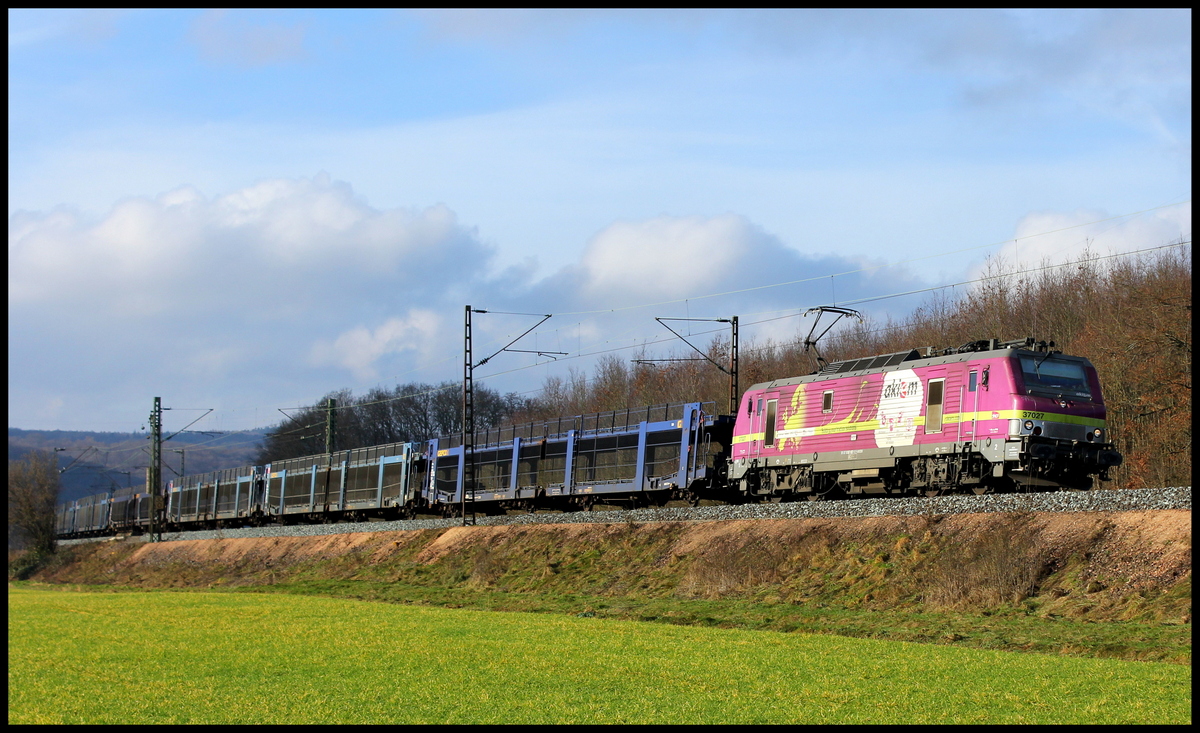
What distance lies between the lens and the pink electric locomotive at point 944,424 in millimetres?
28188

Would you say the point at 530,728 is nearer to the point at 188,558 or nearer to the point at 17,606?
the point at 17,606

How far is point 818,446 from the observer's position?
110 feet

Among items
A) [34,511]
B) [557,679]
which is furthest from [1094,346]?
[34,511]

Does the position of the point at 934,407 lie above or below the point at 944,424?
above

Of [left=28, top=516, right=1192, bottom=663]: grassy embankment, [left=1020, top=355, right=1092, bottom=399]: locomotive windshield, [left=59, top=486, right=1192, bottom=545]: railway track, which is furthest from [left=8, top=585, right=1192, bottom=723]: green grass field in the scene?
[left=1020, top=355, right=1092, bottom=399]: locomotive windshield

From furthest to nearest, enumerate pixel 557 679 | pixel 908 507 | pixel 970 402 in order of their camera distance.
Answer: pixel 908 507, pixel 970 402, pixel 557 679

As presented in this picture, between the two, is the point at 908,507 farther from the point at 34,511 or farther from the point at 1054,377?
the point at 34,511

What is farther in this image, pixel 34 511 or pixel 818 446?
pixel 34 511

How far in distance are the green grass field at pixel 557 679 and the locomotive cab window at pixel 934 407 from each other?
386 inches

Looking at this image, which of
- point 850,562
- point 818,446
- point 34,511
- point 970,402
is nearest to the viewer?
point 850,562

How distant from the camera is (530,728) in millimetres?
12945

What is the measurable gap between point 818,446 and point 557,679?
60.0 feet

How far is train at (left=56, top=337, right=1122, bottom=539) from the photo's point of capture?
28516mm

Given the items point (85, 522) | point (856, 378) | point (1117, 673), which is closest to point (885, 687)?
point (1117, 673)
